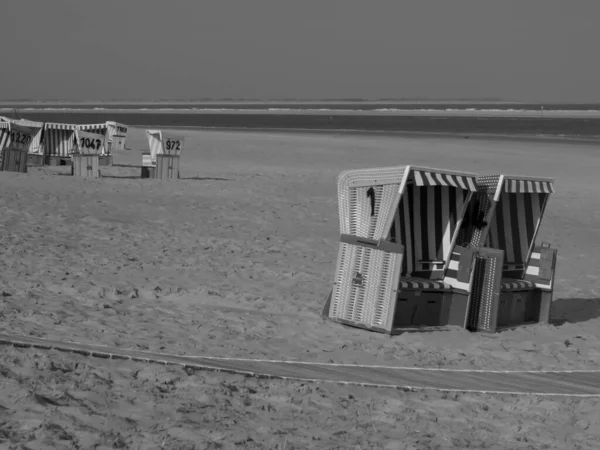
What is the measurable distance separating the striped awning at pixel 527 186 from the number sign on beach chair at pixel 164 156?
12.1m

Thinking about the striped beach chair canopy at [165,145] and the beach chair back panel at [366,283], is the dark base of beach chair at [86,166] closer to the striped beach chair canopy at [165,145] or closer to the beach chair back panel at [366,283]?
the striped beach chair canopy at [165,145]

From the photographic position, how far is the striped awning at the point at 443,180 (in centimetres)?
898

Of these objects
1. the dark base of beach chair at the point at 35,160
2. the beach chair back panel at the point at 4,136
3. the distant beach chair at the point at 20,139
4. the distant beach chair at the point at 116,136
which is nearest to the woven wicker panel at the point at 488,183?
the distant beach chair at the point at 20,139

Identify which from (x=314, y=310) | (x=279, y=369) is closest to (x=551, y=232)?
(x=314, y=310)

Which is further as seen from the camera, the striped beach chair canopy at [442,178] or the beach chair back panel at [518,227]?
the beach chair back panel at [518,227]

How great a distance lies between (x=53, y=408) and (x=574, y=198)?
18.5m

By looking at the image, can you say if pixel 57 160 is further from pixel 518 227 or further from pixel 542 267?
pixel 542 267

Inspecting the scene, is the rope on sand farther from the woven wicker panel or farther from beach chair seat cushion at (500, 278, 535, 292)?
the woven wicker panel

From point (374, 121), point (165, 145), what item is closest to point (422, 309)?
point (165, 145)

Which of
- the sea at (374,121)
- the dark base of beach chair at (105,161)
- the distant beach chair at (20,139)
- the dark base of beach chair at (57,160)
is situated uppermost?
the sea at (374,121)

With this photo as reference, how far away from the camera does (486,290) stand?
9.56 m

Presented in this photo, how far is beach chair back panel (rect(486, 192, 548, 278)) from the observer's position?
34.9 feet

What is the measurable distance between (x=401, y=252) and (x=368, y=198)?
702 mm

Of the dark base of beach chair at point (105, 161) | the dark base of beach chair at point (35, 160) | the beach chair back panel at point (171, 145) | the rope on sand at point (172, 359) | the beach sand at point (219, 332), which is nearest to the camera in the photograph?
the beach sand at point (219, 332)
